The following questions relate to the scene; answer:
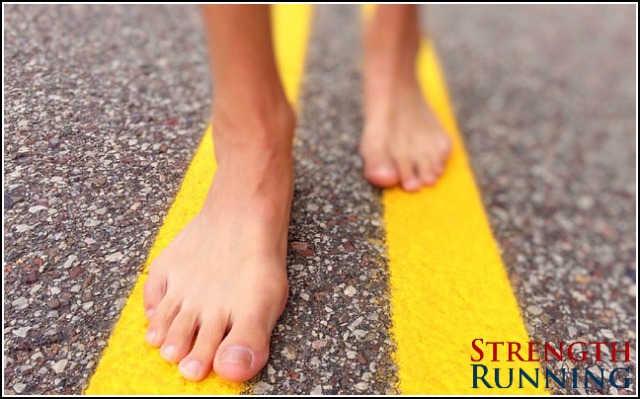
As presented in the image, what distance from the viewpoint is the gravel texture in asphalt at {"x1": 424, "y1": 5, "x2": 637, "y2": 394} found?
137 centimetres

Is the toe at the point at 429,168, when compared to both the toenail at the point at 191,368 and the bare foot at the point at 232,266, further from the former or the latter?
the toenail at the point at 191,368

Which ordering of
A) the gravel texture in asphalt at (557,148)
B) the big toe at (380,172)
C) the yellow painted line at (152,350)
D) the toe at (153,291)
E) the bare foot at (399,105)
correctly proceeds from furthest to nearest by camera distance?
the bare foot at (399,105) → the big toe at (380,172) → the gravel texture in asphalt at (557,148) → the toe at (153,291) → the yellow painted line at (152,350)

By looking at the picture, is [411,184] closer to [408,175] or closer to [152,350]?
[408,175]

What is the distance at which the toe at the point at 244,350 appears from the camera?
1.02 m

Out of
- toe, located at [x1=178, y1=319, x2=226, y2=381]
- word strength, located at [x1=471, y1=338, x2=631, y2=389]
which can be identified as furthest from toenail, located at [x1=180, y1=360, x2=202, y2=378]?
word strength, located at [x1=471, y1=338, x2=631, y2=389]

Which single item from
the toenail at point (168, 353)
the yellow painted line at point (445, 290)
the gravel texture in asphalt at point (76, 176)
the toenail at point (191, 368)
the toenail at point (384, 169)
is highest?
the gravel texture in asphalt at point (76, 176)

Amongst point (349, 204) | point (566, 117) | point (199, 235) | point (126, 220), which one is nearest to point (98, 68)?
point (126, 220)

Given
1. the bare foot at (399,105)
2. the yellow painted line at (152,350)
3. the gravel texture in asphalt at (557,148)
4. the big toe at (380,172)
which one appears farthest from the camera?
the bare foot at (399,105)

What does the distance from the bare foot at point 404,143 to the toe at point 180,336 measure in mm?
618

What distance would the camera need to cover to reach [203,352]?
3.45 feet

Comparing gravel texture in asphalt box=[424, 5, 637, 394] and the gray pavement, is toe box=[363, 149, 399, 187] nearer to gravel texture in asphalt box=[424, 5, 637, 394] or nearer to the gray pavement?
the gray pavement

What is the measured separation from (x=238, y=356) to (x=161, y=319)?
16 centimetres

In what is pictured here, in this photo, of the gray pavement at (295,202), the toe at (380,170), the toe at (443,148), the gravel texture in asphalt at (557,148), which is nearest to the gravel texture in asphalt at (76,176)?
the gray pavement at (295,202)

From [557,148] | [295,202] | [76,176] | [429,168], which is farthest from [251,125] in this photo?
[557,148]
